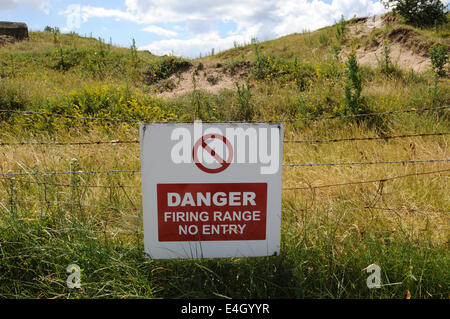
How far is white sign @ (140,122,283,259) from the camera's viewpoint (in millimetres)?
2291

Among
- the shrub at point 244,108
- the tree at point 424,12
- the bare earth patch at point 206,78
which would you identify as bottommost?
the shrub at point 244,108

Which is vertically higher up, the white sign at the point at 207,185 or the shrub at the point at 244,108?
the shrub at the point at 244,108

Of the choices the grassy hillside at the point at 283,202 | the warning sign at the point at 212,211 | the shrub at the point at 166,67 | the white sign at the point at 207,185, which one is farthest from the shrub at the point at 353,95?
the shrub at the point at 166,67

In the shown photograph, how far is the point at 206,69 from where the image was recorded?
1157 cm

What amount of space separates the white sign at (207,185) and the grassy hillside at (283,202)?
271 millimetres

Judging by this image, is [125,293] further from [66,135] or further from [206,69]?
[206,69]

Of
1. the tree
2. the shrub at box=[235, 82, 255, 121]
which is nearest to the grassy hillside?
the shrub at box=[235, 82, 255, 121]

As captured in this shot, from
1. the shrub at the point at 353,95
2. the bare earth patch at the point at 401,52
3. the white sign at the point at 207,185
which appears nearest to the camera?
the white sign at the point at 207,185

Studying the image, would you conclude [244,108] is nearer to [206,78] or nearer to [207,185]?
[206,78]

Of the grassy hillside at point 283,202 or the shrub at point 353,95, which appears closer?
the grassy hillside at point 283,202

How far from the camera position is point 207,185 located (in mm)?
2312

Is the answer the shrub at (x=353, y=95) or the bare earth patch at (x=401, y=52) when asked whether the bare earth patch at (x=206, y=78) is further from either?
the shrub at (x=353, y=95)

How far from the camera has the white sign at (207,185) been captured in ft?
7.52

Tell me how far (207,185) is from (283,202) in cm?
147
